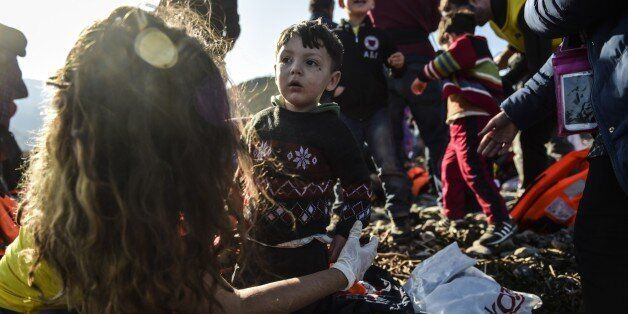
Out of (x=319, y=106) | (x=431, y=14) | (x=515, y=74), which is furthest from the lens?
(x=431, y=14)

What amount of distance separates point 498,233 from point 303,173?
7.28ft

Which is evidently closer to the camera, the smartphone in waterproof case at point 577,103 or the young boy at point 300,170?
the smartphone in waterproof case at point 577,103

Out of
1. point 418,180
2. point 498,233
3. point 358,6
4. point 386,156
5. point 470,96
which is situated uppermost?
point 358,6

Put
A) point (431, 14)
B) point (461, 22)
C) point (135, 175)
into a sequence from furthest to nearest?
1. point (431, 14)
2. point (461, 22)
3. point (135, 175)

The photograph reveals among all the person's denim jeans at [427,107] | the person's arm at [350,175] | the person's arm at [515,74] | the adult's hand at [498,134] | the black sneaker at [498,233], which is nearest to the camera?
the adult's hand at [498,134]

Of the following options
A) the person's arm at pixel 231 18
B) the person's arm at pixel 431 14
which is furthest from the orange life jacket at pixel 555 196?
the person's arm at pixel 231 18

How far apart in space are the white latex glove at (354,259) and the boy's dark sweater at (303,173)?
32cm

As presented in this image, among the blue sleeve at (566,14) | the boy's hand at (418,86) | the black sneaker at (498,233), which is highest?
the blue sleeve at (566,14)

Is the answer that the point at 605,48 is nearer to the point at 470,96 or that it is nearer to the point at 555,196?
the point at 470,96

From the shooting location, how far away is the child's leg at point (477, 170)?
400 centimetres

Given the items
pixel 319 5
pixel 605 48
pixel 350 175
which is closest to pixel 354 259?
pixel 350 175

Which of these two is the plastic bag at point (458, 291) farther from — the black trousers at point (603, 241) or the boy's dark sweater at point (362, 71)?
the boy's dark sweater at point (362, 71)

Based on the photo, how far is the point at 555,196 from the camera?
13.6 ft

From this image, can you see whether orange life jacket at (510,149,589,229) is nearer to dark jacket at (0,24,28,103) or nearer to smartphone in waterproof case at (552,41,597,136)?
smartphone in waterproof case at (552,41,597,136)
